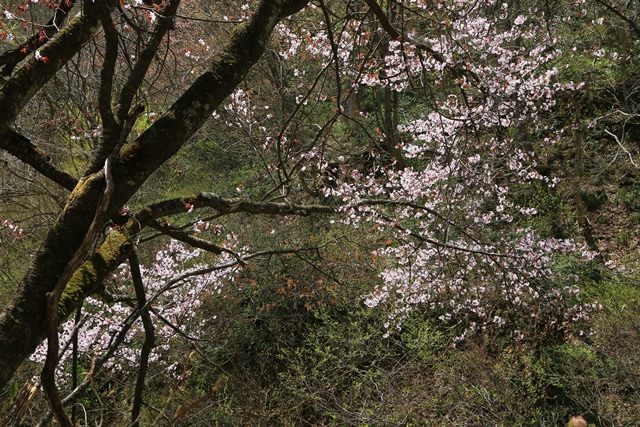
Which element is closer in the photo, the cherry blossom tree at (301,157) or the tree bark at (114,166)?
the tree bark at (114,166)

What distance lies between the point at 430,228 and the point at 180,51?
5.83 m

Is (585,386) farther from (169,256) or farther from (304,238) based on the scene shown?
(169,256)

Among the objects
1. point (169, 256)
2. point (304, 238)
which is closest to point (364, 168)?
point (304, 238)

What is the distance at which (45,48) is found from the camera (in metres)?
1.74

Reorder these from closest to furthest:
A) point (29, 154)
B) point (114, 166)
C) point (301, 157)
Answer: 1. point (114, 166)
2. point (29, 154)
3. point (301, 157)

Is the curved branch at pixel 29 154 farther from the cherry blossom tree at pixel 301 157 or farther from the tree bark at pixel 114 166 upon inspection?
the tree bark at pixel 114 166

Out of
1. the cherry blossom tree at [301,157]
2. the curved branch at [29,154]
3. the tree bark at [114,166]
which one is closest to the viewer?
the tree bark at [114,166]

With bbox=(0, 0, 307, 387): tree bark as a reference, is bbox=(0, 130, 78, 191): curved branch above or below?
above

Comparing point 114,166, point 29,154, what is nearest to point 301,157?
point 29,154

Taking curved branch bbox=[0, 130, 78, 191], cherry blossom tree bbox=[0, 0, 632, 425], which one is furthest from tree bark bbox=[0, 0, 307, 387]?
curved branch bbox=[0, 130, 78, 191]

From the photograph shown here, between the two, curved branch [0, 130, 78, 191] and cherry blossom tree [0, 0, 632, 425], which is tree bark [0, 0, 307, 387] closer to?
cherry blossom tree [0, 0, 632, 425]

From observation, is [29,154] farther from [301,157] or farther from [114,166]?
[301,157]

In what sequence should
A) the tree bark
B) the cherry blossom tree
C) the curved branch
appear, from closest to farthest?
the tree bark
the cherry blossom tree
the curved branch

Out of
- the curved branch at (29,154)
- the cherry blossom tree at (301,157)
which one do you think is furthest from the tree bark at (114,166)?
the curved branch at (29,154)
